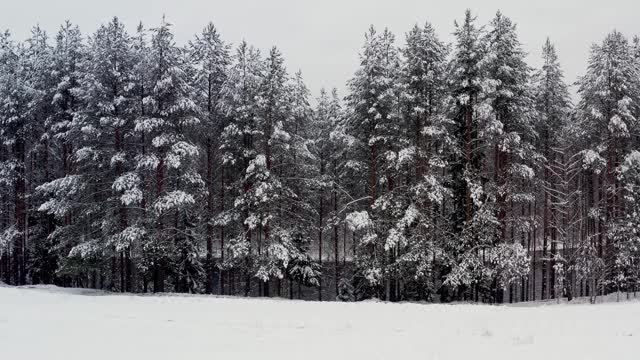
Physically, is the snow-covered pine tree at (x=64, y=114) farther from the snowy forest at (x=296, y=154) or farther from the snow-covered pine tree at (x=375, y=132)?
the snow-covered pine tree at (x=375, y=132)

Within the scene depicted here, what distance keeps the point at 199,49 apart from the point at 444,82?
1421 centimetres

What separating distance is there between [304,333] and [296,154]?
53.9 feet

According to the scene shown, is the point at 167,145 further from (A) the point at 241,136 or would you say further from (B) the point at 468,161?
(B) the point at 468,161

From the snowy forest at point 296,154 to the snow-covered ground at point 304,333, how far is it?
7.68 metres

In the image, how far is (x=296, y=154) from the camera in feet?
84.7

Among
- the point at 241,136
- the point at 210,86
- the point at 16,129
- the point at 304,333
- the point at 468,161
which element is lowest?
the point at 304,333

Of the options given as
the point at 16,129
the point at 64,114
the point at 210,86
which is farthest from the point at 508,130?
the point at 16,129

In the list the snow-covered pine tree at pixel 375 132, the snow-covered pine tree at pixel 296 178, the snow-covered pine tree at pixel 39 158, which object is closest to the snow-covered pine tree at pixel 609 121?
the snow-covered pine tree at pixel 375 132

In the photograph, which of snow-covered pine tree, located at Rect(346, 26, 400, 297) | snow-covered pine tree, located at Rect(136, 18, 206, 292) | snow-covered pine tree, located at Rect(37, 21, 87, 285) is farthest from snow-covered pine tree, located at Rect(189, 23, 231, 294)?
snow-covered pine tree, located at Rect(346, 26, 400, 297)

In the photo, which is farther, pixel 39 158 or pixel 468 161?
pixel 39 158

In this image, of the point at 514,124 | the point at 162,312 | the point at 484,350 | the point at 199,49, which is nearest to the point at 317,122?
the point at 199,49

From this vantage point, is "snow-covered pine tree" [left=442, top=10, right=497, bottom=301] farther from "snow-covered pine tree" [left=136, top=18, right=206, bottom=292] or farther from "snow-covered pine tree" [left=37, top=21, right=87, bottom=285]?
"snow-covered pine tree" [left=37, top=21, right=87, bottom=285]

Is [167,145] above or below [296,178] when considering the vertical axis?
above

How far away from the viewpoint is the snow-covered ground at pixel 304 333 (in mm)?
8148
